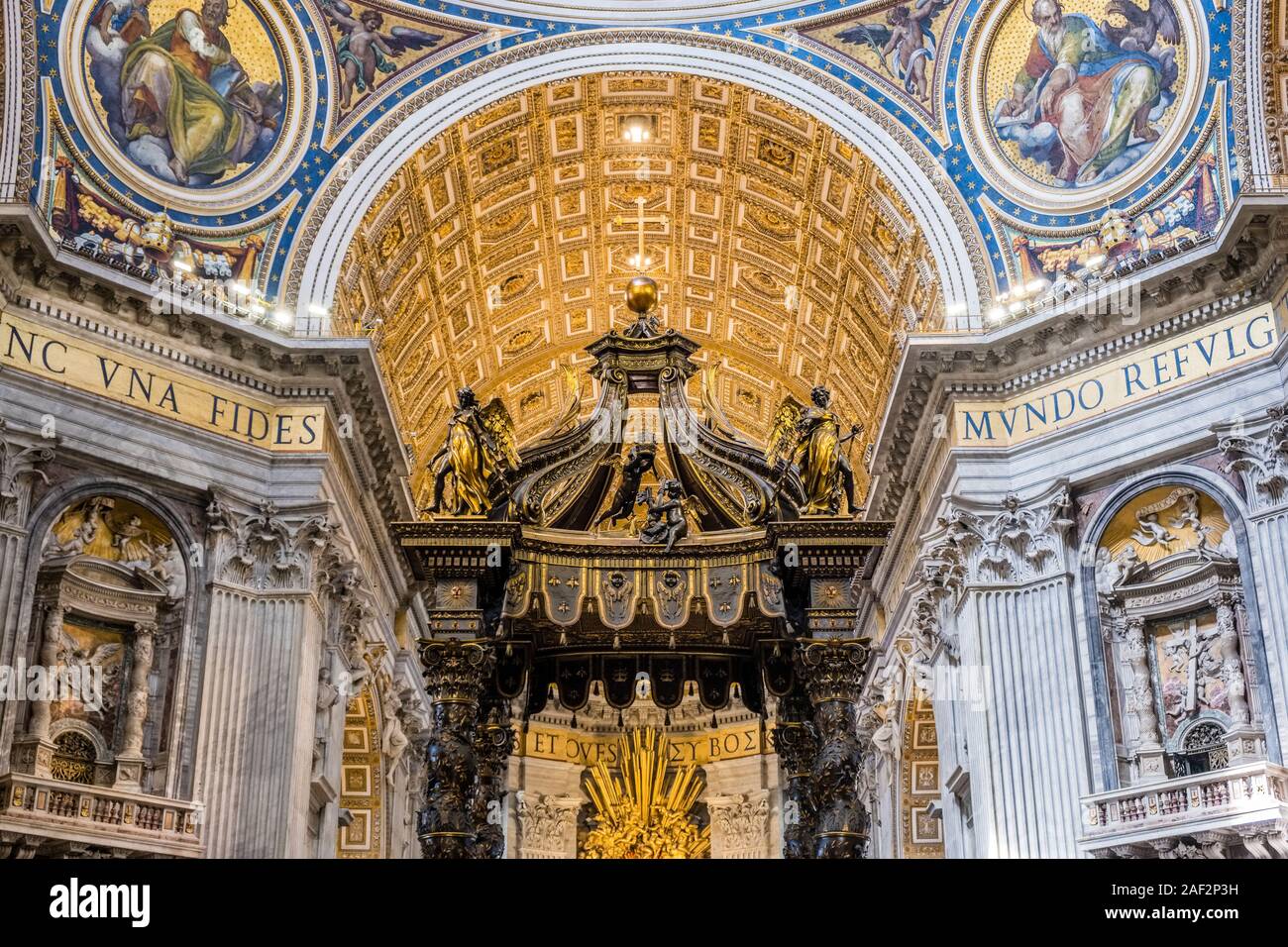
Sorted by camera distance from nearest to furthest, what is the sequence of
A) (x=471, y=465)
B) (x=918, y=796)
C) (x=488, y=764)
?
1. (x=471, y=465)
2. (x=488, y=764)
3. (x=918, y=796)

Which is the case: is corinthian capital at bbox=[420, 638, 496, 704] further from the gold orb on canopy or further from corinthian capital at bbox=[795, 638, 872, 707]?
the gold orb on canopy

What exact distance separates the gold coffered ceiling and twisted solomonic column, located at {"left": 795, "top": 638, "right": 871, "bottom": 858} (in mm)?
7835

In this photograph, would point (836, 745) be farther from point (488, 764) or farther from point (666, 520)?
point (488, 764)

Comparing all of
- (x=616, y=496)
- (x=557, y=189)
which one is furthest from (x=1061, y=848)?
(x=557, y=189)

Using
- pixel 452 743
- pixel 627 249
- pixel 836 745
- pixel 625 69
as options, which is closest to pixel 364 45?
pixel 625 69

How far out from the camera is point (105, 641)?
15492mm

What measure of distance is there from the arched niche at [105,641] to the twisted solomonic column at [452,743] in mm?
4662

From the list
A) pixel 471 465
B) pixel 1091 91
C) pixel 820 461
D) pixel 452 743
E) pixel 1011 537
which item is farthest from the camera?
pixel 1091 91

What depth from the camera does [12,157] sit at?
1577 centimetres

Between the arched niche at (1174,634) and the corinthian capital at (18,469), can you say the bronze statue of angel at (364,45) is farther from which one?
the arched niche at (1174,634)

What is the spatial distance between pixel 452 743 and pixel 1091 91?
1068 cm

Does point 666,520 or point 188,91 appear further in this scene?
point 188,91

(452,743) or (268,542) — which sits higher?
(268,542)

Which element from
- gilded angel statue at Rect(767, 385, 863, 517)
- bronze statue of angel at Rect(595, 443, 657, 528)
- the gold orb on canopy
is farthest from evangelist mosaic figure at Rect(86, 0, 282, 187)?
gilded angel statue at Rect(767, 385, 863, 517)
